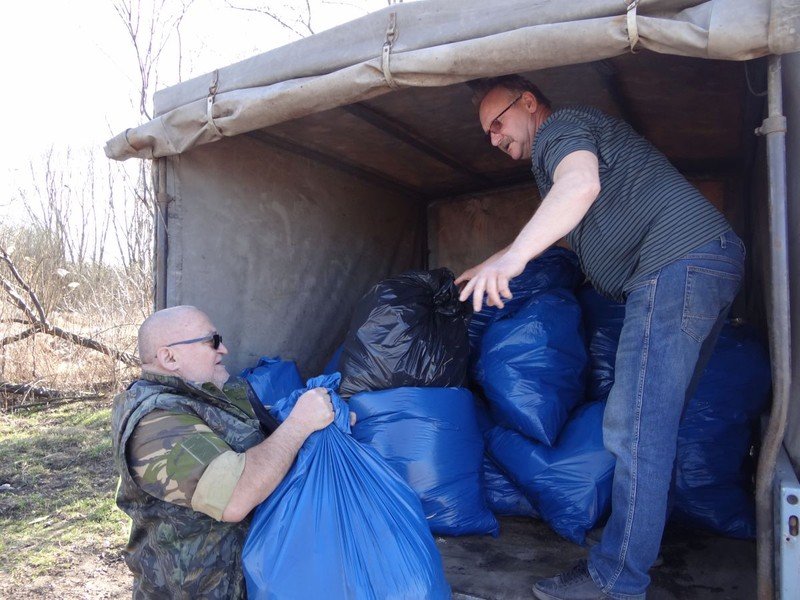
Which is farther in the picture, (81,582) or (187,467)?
(81,582)

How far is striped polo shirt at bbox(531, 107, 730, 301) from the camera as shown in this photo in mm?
1745

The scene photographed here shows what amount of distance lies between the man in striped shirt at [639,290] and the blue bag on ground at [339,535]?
41 cm

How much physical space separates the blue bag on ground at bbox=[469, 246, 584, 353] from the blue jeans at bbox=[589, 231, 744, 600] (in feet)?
3.83

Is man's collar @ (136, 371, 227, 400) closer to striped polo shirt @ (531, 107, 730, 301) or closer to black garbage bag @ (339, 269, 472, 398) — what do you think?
black garbage bag @ (339, 269, 472, 398)

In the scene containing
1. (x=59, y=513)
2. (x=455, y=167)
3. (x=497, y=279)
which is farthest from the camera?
(x=59, y=513)

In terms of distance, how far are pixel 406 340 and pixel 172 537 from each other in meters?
1.10

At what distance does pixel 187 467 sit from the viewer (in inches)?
65.2

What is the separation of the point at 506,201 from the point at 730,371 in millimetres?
1850

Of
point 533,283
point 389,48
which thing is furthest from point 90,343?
point 389,48

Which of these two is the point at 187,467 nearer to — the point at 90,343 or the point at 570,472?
the point at 570,472

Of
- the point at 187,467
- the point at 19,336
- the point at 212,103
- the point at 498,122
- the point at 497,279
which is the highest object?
the point at 212,103

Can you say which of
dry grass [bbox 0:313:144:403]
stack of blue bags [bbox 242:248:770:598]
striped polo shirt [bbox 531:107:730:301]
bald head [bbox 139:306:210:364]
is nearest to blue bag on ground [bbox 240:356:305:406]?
stack of blue bags [bbox 242:248:770:598]

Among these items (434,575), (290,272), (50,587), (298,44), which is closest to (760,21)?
(298,44)

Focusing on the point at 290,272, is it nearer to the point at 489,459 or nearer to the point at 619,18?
the point at 489,459
